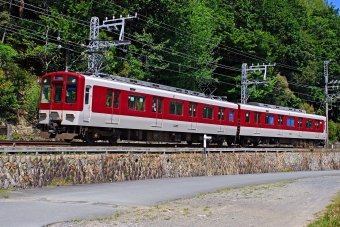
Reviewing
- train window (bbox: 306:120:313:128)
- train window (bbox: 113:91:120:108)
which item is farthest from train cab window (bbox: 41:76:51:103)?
train window (bbox: 306:120:313:128)

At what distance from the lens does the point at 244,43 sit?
1957 inches

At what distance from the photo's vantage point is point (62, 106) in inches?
763

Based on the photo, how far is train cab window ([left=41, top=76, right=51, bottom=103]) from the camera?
66.3 feet

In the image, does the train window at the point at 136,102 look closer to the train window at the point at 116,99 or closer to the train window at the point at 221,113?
the train window at the point at 116,99

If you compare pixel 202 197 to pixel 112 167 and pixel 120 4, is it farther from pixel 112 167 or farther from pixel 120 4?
pixel 120 4

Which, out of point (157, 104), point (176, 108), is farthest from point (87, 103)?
point (176, 108)

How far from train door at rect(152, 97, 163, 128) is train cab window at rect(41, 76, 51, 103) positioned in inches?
212

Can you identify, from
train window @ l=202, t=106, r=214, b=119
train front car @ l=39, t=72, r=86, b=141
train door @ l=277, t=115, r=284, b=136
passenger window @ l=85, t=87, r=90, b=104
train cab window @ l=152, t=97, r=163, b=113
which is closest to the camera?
train front car @ l=39, t=72, r=86, b=141

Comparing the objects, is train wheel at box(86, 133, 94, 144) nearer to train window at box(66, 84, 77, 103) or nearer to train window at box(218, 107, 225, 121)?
train window at box(66, 84, 77, 103)

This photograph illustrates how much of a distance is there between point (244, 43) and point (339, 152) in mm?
16521

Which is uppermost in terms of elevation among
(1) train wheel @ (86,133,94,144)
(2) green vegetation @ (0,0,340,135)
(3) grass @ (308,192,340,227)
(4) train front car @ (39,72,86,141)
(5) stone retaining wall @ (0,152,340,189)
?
(2) green vegetation @ (0,0,340,135)

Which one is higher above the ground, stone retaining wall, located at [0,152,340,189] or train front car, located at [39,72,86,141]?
train front car, located at [39,72,86,141]

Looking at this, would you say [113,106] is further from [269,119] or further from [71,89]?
[269,119]

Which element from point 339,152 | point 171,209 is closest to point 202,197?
point 171,209
